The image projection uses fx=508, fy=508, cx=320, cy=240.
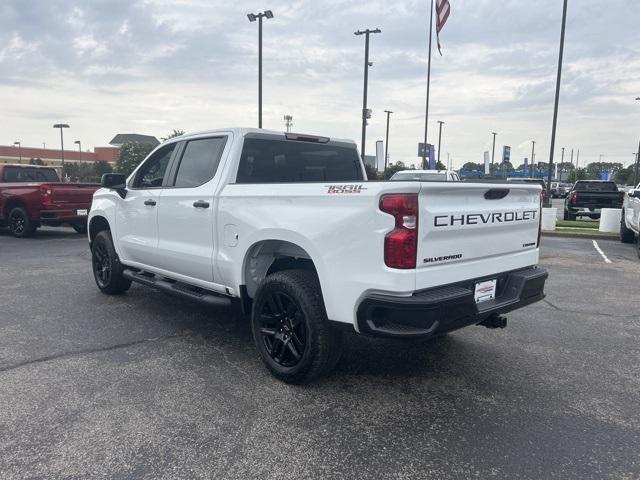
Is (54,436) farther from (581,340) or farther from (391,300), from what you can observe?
(581,340)

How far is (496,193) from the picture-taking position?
3637 millimetres

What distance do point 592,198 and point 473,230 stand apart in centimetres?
1696

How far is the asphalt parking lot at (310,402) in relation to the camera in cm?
276

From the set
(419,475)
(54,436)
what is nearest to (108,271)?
(54,436)

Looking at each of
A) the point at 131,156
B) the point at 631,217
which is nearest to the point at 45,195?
the point at 631,217

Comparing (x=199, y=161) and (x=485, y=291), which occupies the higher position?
(x=199, y=161)

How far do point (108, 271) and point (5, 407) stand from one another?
10.5ft

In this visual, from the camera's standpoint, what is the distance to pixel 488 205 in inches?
141

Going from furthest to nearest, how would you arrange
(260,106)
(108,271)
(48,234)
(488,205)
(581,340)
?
(260,106), (48,234), (108,271), (581,340), (488,205)

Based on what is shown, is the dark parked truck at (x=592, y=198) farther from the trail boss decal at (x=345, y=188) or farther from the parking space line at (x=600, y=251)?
the trail boss decal at (x=345, y=188)

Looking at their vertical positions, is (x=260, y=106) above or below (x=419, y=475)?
above

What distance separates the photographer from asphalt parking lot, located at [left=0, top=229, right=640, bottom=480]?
2.76 m

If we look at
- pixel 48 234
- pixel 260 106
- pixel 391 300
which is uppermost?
pixel 260 106

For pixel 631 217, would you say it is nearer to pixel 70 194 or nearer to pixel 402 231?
pixel 402 231
